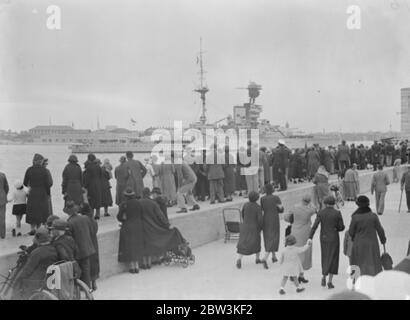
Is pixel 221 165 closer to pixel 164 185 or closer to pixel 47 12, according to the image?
pixel 164 185

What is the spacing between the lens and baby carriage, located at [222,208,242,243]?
959cm

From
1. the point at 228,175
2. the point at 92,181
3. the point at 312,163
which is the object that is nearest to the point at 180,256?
the point at 92,181

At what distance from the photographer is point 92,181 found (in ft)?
29.6

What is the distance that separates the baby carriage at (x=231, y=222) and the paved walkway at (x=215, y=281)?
668 millimetres

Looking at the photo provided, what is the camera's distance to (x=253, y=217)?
754 cm

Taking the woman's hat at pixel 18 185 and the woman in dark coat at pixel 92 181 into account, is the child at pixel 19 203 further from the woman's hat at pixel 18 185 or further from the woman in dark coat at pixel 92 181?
the woman in dark coat at pixel 92 181

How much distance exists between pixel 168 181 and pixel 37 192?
3425 mm

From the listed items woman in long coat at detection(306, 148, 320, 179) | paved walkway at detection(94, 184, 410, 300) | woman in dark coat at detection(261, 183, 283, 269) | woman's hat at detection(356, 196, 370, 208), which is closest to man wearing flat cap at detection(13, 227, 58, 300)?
paved walkway at detection(94, 184, 410, 300)

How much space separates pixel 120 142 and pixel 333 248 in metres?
96.1

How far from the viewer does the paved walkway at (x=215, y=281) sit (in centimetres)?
628

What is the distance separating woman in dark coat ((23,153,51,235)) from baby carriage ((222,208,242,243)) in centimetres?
351

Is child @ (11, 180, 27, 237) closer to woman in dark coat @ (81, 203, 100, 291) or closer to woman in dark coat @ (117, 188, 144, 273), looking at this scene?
woman in dark coat @ (117, 188, 144, 273)

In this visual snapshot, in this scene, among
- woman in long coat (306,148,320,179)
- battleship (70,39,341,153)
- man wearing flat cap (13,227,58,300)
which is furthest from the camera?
battleship (70,39,341,153)

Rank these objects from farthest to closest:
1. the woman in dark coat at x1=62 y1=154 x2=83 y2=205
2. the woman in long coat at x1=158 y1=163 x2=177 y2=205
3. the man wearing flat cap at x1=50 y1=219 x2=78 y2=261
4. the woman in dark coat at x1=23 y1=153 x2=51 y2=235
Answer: the woman in long coat at x1=158 y1=163 x2=177 y2=205 → the woman in dark coat at x1=62 y1=154 x2=83 y2=205 → the woman in dark coat at x1=23 y1=153 x2=51 y2=235 → the man wearing flat cap at x1=50 y1=219 x2=78 y2=261
